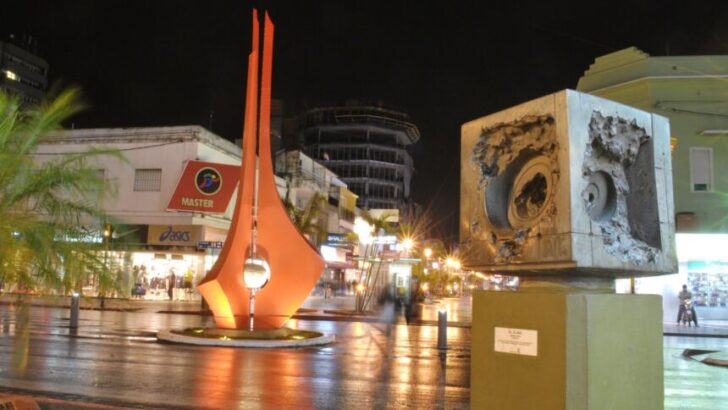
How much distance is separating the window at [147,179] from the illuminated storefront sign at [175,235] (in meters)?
2.56

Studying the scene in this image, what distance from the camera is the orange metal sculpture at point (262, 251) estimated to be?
1795 cm

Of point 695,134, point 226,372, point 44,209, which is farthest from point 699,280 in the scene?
point 44,209

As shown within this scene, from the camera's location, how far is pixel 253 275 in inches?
687

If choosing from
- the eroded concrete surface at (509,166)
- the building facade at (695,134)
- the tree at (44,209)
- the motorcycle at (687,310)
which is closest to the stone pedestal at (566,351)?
the eroded concrete surface at (509,166)

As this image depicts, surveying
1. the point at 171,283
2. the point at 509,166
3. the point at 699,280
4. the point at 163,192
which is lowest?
the point at 171,283

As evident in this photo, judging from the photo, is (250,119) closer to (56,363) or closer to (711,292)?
(56,363)

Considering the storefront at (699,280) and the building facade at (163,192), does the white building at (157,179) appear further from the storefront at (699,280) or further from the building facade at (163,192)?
the storefront at (699,280)

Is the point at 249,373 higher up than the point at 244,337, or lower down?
lower down

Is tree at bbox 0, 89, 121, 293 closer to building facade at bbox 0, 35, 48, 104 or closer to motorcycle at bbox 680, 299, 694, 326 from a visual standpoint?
motorcycle at bbox 680, 299, 694, 326

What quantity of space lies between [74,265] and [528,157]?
6.57 m

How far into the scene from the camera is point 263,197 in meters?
18.4

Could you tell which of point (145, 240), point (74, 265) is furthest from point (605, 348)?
point (145, 240)

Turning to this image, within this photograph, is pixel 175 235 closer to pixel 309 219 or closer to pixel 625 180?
pixel 309 219

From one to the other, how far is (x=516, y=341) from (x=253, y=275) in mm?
14226
